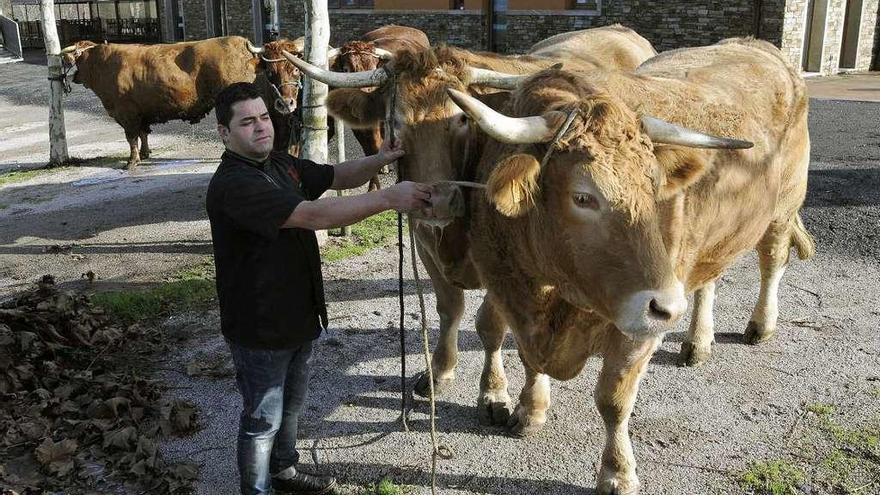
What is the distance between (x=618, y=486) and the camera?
A: 11.9 feet

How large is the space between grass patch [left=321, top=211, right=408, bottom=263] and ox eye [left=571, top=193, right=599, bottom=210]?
15.1 feet

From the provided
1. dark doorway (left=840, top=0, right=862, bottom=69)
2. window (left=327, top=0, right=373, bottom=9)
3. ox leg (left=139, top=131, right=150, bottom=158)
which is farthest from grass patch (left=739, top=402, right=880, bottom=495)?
window (left=327, top=0, right=373, bottom=9)

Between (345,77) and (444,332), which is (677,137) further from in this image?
(444,332)

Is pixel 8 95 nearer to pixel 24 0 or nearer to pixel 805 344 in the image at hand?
pixel 24 0

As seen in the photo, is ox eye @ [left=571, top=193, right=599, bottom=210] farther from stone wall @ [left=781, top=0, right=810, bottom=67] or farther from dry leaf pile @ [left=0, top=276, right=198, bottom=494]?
stone wall @ [left=781, top=0, right=810, bottom=67]

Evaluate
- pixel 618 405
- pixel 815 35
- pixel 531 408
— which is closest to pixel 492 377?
pixel 531 408

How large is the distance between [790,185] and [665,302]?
2.77m

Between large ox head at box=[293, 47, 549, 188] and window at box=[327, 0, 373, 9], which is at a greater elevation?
window at box=[327, 0, 373, 9]

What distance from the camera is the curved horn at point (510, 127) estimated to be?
2.87m

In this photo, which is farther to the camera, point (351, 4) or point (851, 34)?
point (351, 4)

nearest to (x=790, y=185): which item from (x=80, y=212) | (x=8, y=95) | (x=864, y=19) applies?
(x=80, y=212)

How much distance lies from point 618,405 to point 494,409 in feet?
2.89

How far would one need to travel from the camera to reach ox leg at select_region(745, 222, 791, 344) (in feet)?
17.3

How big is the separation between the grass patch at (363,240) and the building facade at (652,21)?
876 centimetres
